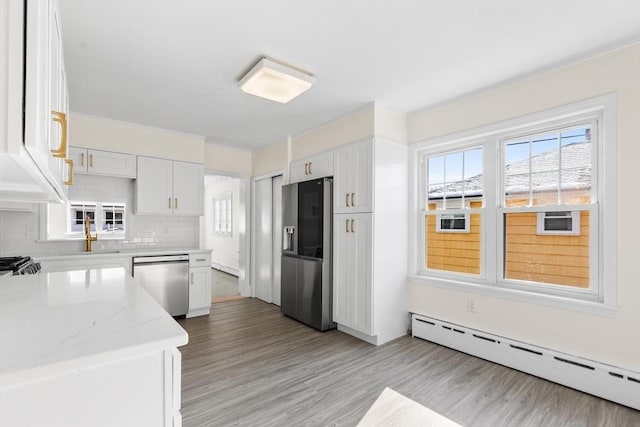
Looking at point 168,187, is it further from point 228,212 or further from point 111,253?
point 228,212

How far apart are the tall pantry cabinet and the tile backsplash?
97.3 inches

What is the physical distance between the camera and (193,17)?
197 cm

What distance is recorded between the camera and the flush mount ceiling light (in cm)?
245

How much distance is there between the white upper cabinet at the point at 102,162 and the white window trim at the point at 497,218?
3581 millimetres

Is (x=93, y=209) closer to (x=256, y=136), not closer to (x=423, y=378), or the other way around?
(x=256, y=136)

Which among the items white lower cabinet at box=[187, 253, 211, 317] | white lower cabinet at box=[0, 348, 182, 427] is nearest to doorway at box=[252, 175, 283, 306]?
white lower cabinet at box=[187, 253, 211, 317]

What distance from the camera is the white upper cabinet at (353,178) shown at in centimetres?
328

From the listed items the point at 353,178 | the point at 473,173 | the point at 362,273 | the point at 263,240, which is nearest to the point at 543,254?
the point at 473,173

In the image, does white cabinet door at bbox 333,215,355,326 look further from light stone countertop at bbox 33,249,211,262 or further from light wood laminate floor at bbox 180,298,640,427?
light stone countertop at bbox 33,249,211,262

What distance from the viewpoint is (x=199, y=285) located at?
4.24 meters

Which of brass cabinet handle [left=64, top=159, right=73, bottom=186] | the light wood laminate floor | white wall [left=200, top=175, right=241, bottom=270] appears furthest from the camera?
white wall [left=200, top=175, right=241, bottom=270]

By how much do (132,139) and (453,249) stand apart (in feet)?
13.8

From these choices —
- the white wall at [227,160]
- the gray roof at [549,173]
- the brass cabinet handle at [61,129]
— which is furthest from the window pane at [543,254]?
the white wall at [227,160]

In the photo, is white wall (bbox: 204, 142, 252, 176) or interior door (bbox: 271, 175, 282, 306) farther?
white wall (bbox: 204, 142, 252, 176)
